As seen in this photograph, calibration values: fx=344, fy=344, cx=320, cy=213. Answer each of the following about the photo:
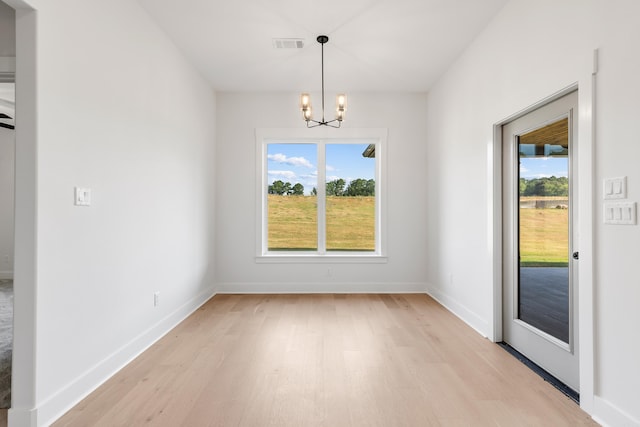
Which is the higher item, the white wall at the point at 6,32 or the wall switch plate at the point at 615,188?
the white wall at the point at 6,32

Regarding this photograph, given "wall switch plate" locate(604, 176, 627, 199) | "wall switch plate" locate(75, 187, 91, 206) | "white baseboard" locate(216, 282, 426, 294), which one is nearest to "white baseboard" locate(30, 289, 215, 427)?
"wall switch plate" locate(75, 187, 91, 206)

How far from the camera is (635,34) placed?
175cm

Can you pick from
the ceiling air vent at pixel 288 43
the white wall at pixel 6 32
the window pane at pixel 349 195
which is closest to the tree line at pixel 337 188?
the window pane at pixel 349 195

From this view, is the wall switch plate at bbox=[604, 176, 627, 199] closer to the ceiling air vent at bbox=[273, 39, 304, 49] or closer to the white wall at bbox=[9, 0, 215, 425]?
the ceiling air vent at bbox=[273, 39, 304, 49]

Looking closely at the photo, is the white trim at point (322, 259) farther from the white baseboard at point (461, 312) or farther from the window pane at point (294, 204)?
the white baseboard at point (461, 312)

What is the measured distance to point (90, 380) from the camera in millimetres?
2281

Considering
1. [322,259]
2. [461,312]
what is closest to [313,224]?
[322,259]

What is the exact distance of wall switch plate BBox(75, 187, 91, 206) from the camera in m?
2.16

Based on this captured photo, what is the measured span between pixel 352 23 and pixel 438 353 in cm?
307

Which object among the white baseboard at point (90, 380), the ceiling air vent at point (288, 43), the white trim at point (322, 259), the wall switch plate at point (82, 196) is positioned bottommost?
the white baseboard at point (90, 380)

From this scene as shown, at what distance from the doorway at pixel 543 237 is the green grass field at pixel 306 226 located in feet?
7.94

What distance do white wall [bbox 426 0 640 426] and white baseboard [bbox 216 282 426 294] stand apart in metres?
1.06

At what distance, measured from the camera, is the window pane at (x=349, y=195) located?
5254 mm

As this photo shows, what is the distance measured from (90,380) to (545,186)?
352cm
